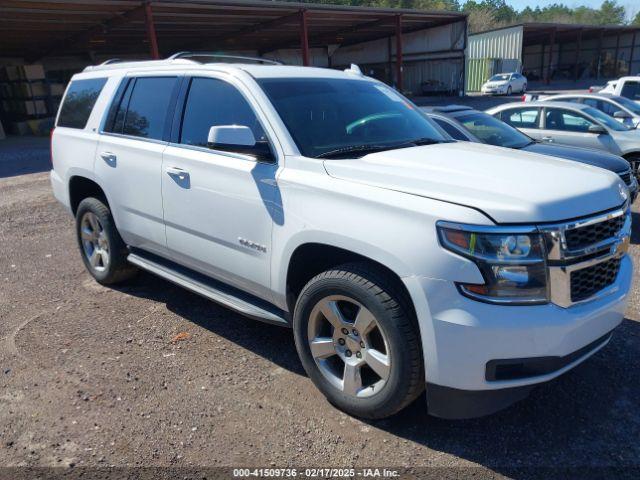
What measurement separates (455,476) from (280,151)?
6.56 feet

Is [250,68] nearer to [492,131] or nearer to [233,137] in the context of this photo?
[233,137]

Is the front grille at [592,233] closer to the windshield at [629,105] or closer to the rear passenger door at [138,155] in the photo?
the rear passenger door at [138,155]

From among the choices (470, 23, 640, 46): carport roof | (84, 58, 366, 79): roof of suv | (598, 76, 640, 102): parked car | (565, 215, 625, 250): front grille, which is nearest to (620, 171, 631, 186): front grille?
(84, 58, 366, 79): roof of suv

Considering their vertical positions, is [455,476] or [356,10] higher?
[356,10]

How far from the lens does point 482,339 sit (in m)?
2.38

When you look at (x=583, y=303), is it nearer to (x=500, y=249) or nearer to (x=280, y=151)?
(x=500, y=249)

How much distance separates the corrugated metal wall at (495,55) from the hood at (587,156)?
34.2m

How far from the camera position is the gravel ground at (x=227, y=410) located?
2.72m

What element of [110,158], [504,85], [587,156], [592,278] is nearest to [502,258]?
[592,278]

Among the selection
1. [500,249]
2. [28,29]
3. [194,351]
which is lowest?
[194,351]

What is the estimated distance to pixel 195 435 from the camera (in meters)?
2.92

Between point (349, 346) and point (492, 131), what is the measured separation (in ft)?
18.6

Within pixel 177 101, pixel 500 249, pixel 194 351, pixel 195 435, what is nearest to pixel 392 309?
pixel 500 249

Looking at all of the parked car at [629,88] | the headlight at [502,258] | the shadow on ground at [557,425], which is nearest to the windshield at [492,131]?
the shadow on ground at [557,425]
